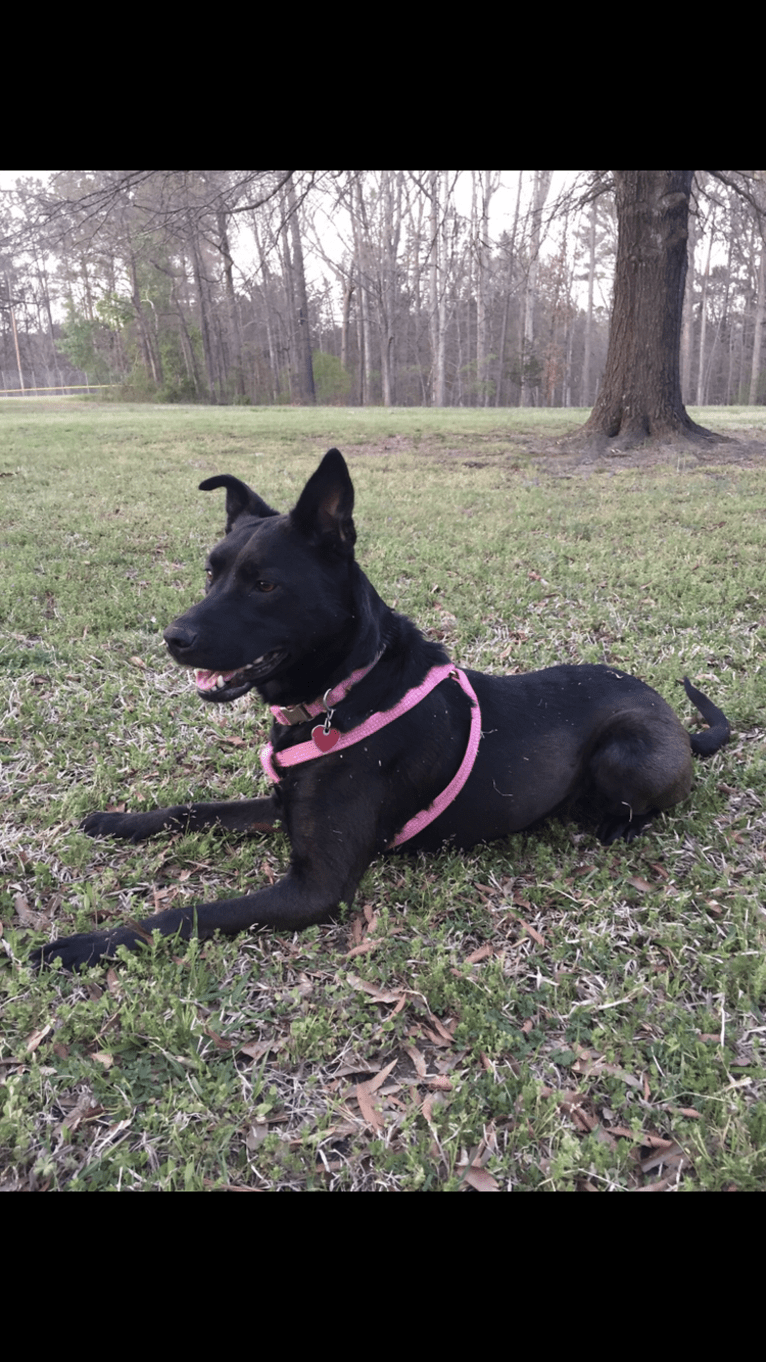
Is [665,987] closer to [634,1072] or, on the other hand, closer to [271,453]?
[634,1072]

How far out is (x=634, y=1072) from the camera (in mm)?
2383

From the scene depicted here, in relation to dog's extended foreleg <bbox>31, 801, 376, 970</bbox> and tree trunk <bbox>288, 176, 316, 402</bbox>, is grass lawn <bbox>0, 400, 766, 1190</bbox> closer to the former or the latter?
dog's extended foreleg <bbox>31, 801, 376, 970</bbox>

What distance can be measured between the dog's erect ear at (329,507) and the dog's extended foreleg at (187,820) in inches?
50.7

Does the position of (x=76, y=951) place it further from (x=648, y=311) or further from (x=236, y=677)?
(x=648, y=311)

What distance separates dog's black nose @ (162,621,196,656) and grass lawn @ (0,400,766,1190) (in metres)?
1.10

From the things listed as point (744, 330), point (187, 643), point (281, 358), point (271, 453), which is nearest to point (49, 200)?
point (271, 453)

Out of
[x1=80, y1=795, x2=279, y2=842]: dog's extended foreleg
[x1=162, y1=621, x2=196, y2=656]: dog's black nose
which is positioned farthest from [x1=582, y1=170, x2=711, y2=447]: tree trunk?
[x1=162, y1=621, x2=196, y2=656]: dog's black nose

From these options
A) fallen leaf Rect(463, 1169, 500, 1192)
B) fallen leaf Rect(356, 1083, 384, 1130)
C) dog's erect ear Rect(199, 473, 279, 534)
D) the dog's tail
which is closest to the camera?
fallen leaf Rect(463, 1169, 500, 1192)

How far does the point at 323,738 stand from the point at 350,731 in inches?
4.6

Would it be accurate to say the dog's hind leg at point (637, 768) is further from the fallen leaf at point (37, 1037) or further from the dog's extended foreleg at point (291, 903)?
the fallen leaf at point (37, 1037)

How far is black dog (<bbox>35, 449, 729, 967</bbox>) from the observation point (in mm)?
2799

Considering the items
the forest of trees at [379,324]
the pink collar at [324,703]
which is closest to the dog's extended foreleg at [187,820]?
the pink collar at [324,703]

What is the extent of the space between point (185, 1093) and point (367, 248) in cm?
4506

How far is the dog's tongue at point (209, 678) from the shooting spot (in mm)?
2793
